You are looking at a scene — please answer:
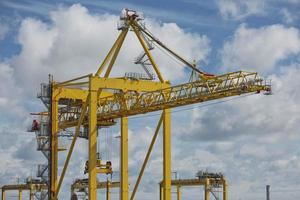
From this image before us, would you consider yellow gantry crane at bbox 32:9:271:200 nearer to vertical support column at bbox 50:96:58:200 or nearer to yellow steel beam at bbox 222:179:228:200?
vertical support column at bbox 50:96:58:200

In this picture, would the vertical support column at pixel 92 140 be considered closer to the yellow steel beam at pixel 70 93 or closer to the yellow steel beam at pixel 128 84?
the yellow steel beam at pixel 128 84

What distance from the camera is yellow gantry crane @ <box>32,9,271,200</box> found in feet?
128

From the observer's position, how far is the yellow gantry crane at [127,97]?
3894 cm

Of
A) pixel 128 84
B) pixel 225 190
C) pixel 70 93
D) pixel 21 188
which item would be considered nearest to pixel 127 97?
pixel 128 84

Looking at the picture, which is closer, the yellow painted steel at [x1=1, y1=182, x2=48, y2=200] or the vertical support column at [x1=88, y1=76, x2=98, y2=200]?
the vertical support column at [x1=88, y1=76, x2=98, y2=200]

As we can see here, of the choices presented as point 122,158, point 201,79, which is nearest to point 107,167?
point 122,158

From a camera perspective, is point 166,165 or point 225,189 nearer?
point 166,165

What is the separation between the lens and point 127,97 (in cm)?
4362

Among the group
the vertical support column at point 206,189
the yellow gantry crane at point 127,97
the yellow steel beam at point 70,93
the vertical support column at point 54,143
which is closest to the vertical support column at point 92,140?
the yellow gantry crane at point 127,97

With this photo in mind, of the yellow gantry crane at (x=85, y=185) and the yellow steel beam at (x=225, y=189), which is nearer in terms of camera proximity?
the yellow steel beam at (x=225, y=189)

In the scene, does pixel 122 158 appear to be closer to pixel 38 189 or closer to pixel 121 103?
pixel 121 103

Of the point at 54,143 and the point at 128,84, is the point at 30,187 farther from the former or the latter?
the point at 128,84

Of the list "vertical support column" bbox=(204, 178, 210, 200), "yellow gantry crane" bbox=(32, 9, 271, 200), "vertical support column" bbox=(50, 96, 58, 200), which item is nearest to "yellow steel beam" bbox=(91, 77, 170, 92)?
"yellow gantry crane" bbox=(32, 9, 271, 200)

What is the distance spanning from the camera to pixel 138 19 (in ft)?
150
